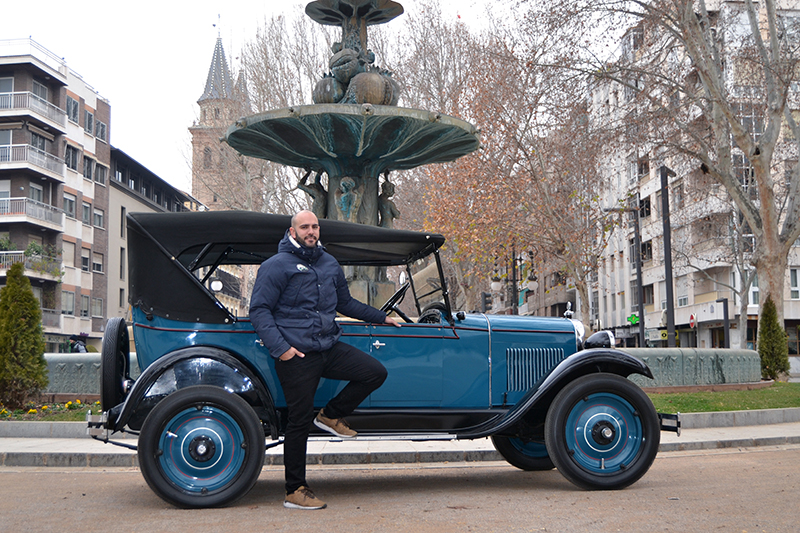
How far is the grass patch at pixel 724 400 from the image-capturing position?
12406 millimetres

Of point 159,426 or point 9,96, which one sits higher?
point 9,96

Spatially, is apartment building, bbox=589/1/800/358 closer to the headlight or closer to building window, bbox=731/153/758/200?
building window, bbox=731/153/758/200

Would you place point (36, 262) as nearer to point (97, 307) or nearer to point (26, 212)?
point (26, 212)

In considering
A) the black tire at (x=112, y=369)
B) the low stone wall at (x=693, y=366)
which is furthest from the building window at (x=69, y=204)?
the black tire at (x=112, y=369)

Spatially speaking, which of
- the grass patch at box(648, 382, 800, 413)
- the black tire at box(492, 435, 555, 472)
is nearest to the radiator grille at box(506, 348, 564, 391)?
the black tire at box(492, 435, 555, 472)

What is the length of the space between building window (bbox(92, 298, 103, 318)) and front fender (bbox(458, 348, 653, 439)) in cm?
5272

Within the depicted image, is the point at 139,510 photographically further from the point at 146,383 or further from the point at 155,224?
the point at 155,224

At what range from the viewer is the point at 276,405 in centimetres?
621

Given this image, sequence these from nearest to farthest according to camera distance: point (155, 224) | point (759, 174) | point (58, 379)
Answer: point (155, 224), point (58, 379), point (759, 174)

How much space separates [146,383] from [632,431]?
368 centimetres

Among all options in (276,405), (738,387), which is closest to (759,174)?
(738,387)

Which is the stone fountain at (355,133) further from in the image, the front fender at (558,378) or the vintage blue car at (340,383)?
the front fender at (558,378)

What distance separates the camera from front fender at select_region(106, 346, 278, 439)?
5777 mm

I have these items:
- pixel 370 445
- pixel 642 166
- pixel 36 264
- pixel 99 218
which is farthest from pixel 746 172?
pixel 99 218
